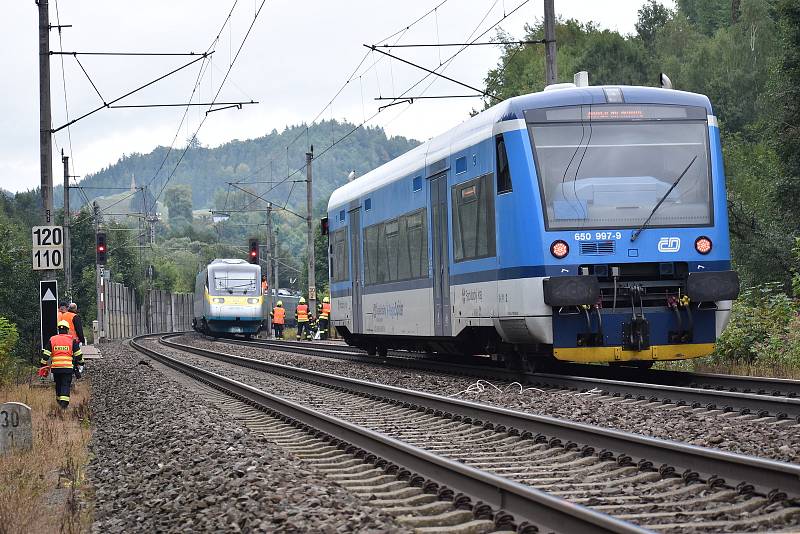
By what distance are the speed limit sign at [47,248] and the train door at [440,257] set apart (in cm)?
880

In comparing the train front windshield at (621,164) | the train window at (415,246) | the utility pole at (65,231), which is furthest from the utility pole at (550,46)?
the utility pole at (65,231)

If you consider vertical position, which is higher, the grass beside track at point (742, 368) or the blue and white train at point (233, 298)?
the blue and white train at point (233, 298)

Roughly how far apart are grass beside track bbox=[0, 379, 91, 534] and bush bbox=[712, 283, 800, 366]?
9381 mm

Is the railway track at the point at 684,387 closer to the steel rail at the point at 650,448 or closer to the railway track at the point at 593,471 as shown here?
the steel rail at the point at 650,448

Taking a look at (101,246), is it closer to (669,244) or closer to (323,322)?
(323,322)

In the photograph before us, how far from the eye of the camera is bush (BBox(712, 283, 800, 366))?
1669 centimetres

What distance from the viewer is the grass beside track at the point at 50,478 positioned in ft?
27.1


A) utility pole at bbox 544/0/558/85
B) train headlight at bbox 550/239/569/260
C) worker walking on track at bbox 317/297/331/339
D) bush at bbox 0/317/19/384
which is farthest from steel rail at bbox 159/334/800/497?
worker walking on track at bbox 317/297/331/339

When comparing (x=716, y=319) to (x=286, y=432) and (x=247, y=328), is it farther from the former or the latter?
(x=247, y=328)

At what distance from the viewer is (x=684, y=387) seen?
12594 millimetres

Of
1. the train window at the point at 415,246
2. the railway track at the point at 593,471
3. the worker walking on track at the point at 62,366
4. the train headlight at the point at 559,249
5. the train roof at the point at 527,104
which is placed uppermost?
the train roof at the point at 527,104

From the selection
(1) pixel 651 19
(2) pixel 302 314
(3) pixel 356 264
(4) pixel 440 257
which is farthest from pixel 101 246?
(1) pixel 651 19

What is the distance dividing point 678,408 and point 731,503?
15.1ft

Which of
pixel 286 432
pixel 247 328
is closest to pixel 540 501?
pixel 286 432
